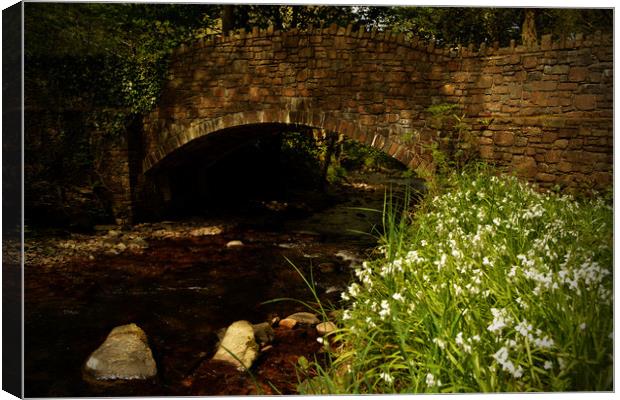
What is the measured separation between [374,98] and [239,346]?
4.23 m

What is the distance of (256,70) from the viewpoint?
23.7 feet

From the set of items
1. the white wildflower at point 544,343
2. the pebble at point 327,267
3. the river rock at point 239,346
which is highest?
the white wildflower at point 544,343

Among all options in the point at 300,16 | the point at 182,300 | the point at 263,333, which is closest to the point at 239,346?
the point at 263,333

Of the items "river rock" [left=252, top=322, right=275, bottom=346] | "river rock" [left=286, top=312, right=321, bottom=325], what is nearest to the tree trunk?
"river rock" [left=286, top=312, right=321, bottom=325]

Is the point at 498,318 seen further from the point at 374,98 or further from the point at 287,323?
the point at 374,98

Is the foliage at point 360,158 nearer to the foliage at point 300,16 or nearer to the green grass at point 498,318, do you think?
the foliage at point 300,16

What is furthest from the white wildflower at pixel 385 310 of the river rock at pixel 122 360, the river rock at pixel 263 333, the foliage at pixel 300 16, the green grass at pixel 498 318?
the foliage at pixel 300 16

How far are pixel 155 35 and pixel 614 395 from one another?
6.87 m

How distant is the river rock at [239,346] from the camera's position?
11.8ft

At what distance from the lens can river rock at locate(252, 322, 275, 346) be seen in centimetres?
391

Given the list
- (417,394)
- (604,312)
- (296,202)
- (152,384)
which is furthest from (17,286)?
(296,202)

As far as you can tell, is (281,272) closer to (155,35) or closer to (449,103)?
(449,103)

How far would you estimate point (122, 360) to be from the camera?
11.4 ft

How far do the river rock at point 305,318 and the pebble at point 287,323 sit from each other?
6cm
